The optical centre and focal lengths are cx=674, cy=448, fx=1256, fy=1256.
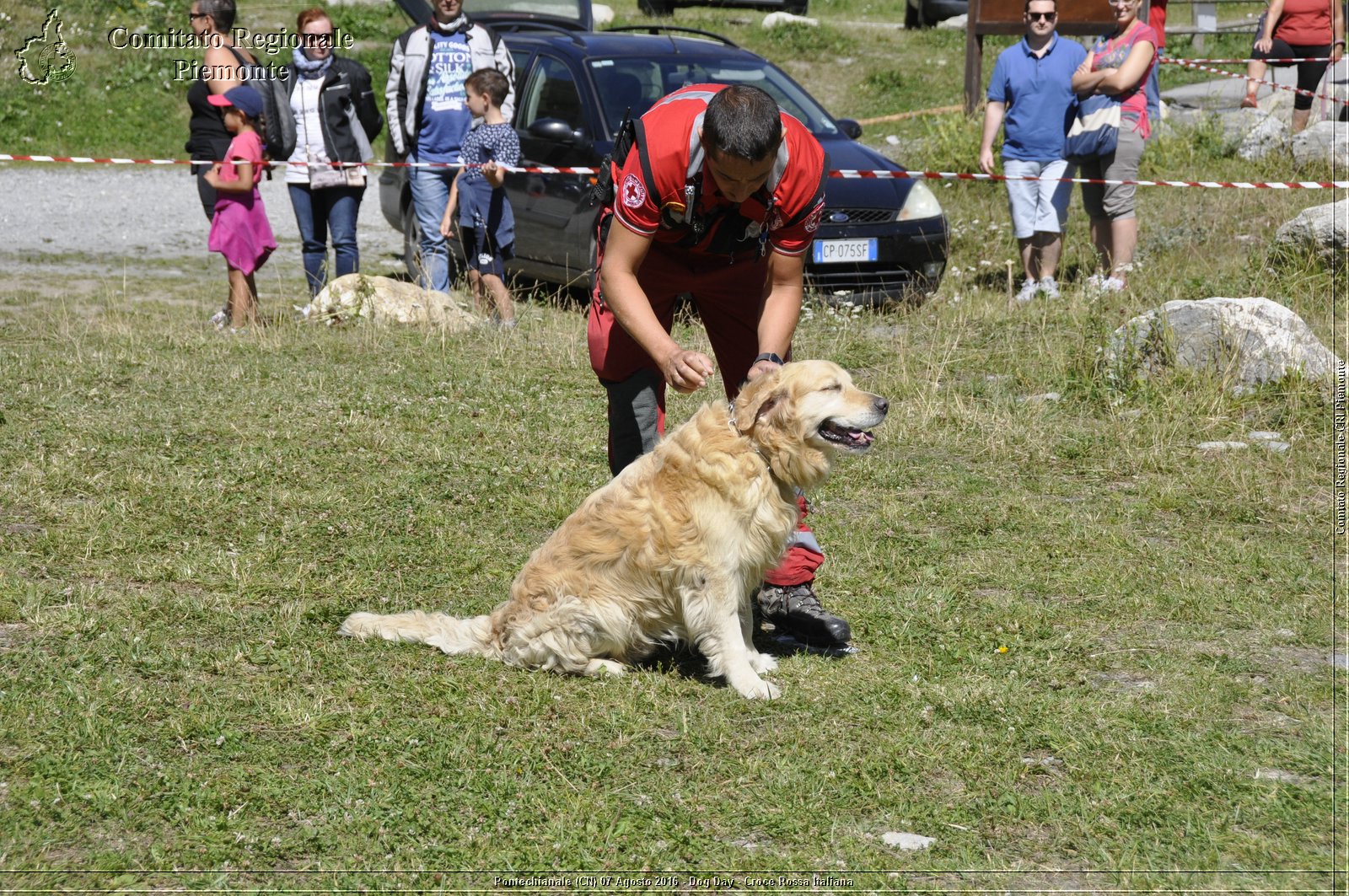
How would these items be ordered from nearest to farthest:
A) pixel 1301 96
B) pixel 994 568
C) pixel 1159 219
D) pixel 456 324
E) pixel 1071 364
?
1. pixel 994 568
2. pixel 1071 364
3. pixel 456 324
4. pixel 1159 219
5. pixel 1301 96

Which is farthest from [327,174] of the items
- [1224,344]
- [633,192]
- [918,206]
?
[1224,344]

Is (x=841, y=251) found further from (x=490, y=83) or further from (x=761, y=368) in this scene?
(x=761, y=368)

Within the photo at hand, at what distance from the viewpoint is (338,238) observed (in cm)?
1016

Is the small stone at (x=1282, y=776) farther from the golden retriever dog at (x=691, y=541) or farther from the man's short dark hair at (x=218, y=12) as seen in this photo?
the man's short dark hair at (x=218, y=12)

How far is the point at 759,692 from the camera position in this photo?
4.34 meters

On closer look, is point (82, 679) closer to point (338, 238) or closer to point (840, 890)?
point (840, 890)

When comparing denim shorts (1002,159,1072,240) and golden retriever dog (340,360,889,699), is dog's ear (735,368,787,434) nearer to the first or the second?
golden retriever dog (340,360,889,699)

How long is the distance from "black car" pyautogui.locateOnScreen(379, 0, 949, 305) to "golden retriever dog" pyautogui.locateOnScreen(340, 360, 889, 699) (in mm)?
5585

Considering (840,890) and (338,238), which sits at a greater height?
(338,238)

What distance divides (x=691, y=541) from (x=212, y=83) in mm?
7059

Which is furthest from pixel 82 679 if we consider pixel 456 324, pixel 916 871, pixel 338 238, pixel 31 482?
pixel 338 238

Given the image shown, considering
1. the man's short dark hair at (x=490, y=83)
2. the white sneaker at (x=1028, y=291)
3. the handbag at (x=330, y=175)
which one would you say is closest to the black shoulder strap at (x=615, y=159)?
the man's short dark hair at (x=490, y=83)

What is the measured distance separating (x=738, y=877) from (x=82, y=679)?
7.87 ft

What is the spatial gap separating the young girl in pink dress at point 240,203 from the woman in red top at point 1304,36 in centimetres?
1005
